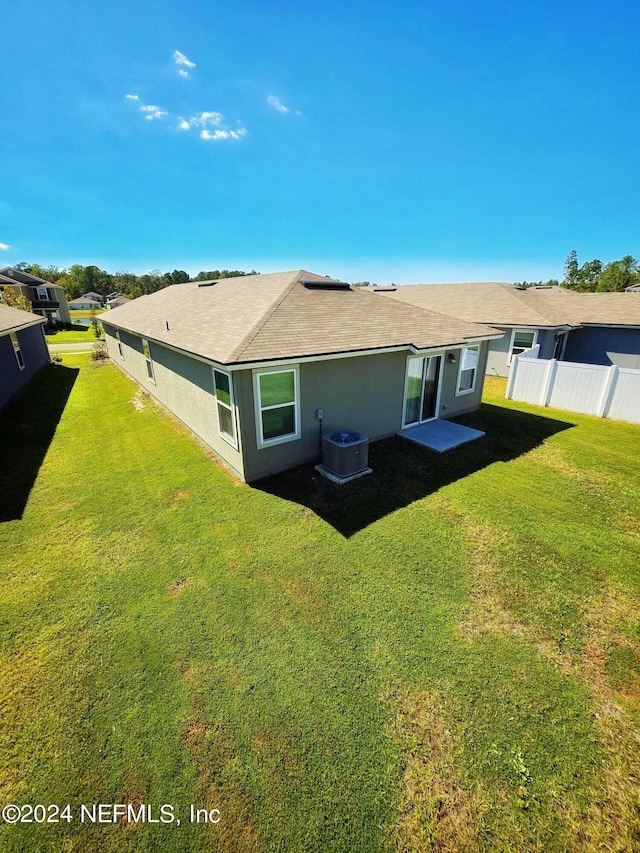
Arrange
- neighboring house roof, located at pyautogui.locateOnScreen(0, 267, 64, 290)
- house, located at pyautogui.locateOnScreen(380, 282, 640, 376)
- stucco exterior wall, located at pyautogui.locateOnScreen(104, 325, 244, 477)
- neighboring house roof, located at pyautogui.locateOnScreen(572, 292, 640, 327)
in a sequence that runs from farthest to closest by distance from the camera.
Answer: neighboring house roof, located at pyautogui.locateOnScreen(0, 267, 64, 290), neighboring house roof, located at pyautogui.locateOnScreen(572, 292, 640, 327), house, located at pyautogui.locateOnScreen(380, 282, 640, 376), stucco exterior wall, located at pyautogui.locateOnScreen(104, 325, 244, 477)

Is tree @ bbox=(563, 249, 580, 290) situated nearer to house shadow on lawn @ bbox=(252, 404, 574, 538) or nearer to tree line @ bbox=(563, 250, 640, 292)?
tree line @ bbox=(563, 250, 640, 292)

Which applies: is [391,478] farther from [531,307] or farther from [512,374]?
[531,307]

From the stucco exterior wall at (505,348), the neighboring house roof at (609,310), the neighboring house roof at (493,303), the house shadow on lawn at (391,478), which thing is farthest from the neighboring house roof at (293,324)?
the neighboring house roof at (609,310)

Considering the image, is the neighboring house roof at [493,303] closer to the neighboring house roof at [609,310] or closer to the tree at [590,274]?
the neighboring house roof at [609,310]

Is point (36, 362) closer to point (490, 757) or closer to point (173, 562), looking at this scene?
point (173, 562)

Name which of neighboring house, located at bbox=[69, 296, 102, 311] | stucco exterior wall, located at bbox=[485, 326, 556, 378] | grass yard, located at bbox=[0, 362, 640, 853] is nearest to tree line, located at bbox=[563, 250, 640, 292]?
stucco exterior wall, located at bbox=[485, 326, 556, 378]
